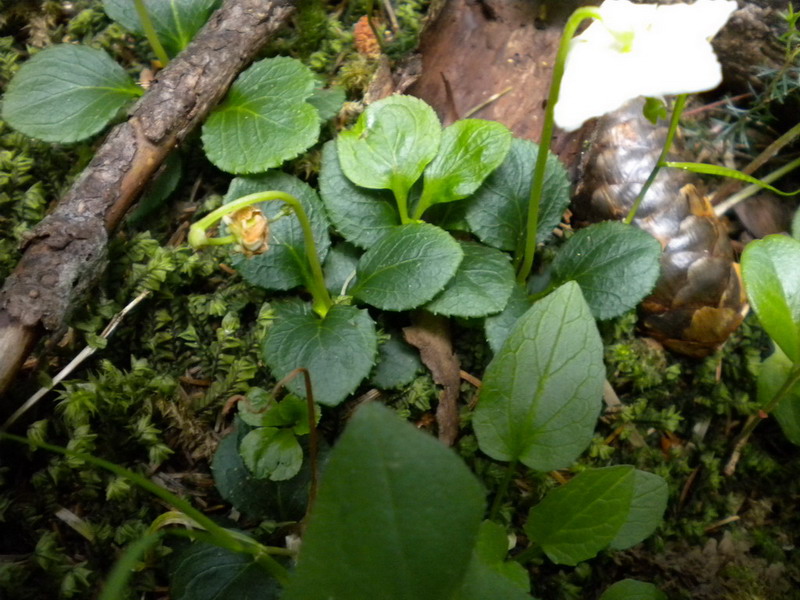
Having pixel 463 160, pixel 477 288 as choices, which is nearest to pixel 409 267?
pixel 477 288

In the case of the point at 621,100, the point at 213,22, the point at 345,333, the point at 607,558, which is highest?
the point at 213,22

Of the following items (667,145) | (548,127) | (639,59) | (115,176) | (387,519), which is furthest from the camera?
(115,176)

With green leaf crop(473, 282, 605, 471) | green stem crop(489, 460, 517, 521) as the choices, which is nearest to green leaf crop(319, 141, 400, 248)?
green leaf crop(473, 282, 605, 471)

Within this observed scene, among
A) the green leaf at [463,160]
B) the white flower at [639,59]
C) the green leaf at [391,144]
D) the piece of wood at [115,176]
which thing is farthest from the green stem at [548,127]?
the piece of wood at [115,176]

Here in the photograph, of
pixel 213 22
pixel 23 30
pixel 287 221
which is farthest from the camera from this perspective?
pixel 23 30

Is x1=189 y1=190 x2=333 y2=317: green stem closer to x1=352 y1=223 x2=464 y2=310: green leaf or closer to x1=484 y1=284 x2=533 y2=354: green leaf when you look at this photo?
x1=352 y1=223 x2=464 y2=310: green leaf

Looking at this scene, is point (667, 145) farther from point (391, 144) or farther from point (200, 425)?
point (200, 425)

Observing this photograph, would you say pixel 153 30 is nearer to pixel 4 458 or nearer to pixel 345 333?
pixel 345 333

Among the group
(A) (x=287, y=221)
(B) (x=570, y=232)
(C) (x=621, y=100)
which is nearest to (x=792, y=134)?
(B) (x=570, y=232)

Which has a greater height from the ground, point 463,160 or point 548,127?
point 548,127
